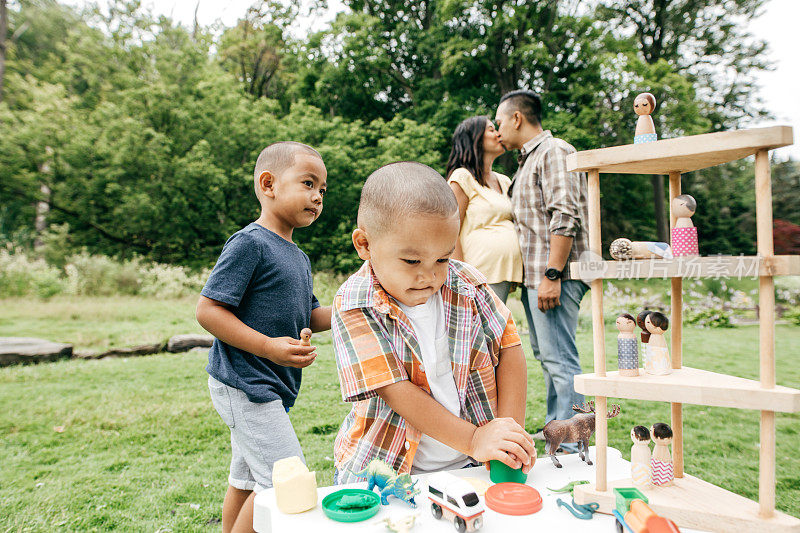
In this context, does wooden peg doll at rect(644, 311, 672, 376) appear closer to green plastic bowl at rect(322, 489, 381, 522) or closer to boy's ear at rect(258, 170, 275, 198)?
green plastic bowl at rect(322, 489, 381, 522)

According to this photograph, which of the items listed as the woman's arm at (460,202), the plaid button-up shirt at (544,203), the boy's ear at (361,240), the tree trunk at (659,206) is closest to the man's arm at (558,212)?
the plaid button-up shirt at (544,203)

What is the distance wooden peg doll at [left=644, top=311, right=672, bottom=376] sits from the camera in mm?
1321

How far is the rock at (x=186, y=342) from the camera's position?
7977 millimetres

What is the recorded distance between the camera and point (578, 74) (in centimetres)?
1608

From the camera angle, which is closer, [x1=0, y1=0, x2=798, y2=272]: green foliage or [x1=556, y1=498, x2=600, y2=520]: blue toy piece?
[x1=556, y1=498, x2=600, y2=520]: blue toy piece

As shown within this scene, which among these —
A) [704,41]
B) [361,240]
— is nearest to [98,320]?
[361,240]

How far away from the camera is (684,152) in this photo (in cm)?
117

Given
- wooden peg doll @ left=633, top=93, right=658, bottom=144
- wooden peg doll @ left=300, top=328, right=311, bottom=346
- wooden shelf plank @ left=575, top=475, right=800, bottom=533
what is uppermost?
wooden peg doll @ left=633, top=93, right=658, bottom=144

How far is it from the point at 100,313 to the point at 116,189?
20.5 ft

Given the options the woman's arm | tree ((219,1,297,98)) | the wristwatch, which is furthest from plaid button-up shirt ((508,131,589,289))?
tree ((219,1,297,98))

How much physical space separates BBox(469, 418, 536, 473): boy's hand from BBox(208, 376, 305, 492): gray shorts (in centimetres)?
94

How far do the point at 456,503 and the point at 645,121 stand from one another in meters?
1.11

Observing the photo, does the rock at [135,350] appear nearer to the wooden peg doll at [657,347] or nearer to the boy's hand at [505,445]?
the boy's hand at [505,445]

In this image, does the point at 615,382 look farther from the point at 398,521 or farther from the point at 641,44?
the point at 641,44
